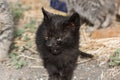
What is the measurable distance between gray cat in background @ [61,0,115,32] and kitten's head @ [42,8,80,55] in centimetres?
144

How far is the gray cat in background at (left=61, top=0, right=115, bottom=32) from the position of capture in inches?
223

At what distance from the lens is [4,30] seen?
5086 millimetres

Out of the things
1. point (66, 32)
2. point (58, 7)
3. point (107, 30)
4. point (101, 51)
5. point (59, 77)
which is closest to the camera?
point (66, 32)

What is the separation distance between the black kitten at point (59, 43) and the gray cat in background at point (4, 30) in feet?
1.96

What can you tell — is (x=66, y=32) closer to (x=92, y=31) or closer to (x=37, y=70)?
(x=37, y=70)

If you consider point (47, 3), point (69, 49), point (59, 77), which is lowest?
point (47, 3)

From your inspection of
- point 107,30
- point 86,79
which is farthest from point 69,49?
point 107,30

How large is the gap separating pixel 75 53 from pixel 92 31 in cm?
145

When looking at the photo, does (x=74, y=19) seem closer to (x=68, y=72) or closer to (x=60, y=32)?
(x=60, y=32)

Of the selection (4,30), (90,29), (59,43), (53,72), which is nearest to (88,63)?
(53,72)

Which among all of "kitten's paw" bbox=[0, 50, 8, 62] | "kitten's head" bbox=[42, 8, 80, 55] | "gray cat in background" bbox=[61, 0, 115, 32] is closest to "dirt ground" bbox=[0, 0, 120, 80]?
"kitten's paw" bbox=[0, 50, 8, 62]

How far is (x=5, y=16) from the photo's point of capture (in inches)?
200

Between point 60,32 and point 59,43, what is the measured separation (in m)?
0.12

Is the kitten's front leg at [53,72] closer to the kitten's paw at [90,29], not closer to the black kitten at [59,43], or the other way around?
the black kitten at [59,43]
